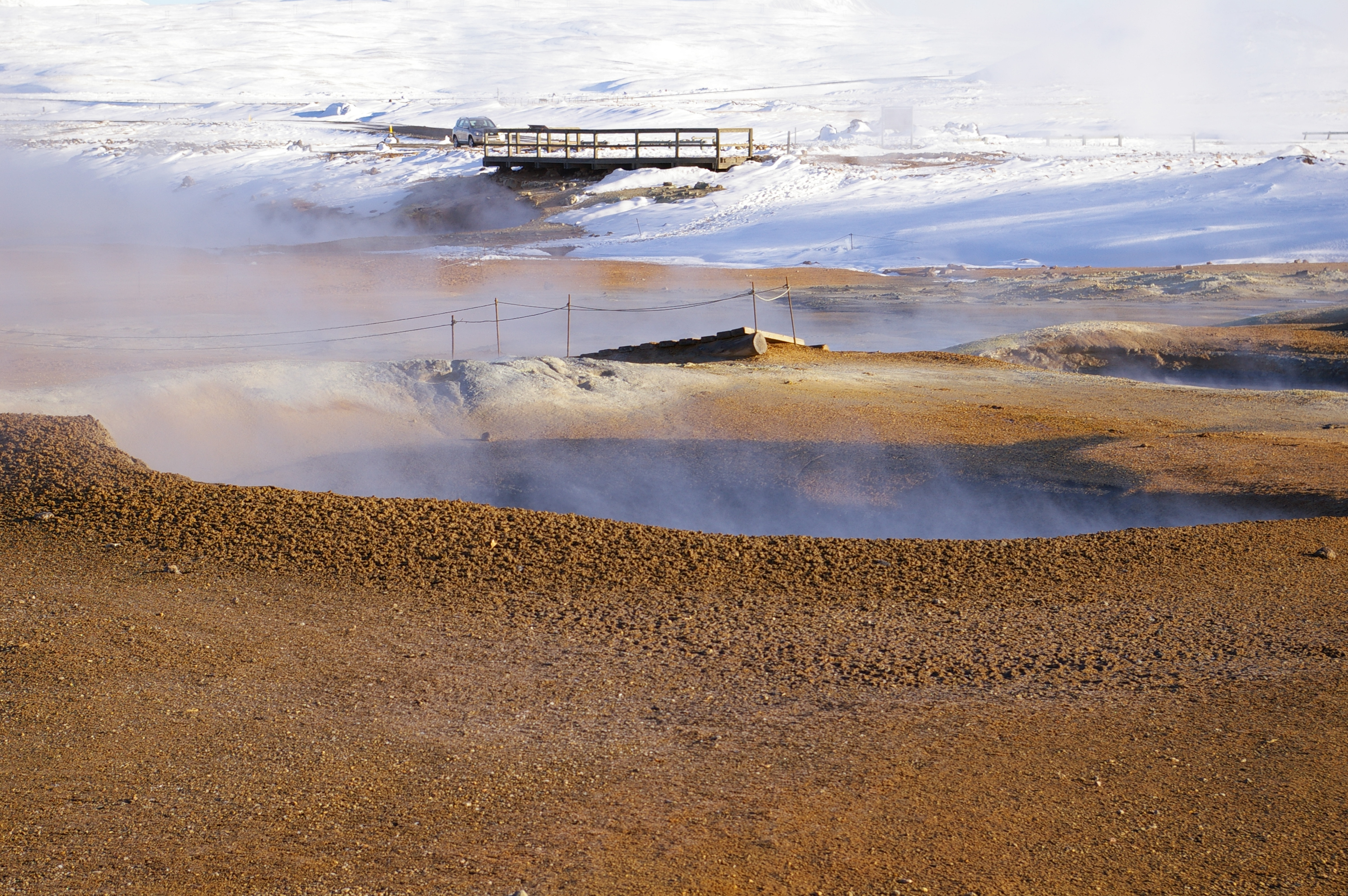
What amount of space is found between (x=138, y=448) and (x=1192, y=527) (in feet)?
32.8

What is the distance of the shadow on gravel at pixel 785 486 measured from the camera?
392 inches

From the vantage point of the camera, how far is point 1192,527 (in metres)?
8.27

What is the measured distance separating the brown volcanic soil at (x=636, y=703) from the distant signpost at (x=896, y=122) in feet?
173

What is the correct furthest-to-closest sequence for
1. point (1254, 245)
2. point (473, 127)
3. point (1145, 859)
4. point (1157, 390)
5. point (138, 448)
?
point (473, 127), point (1254, 245), point (1157, 390), point (138, 448), point (1145, 859)

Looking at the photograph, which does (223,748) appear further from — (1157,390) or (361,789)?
(1157,390)

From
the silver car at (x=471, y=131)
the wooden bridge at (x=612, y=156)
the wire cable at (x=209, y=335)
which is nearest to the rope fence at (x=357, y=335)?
the wire cable at (x=209, y=335)

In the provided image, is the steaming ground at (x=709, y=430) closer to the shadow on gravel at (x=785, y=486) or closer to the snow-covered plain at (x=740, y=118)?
the shadow on gravel at (x=785, y=486)

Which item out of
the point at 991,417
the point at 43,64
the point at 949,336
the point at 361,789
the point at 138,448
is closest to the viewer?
the point at 361,789

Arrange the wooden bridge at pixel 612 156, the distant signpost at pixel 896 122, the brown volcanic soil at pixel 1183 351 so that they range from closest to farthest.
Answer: the brown volcanic soil at pixel 1183 351 < the wooden bridge at pixel 612 156 < the distant signpost at pixel 896 122

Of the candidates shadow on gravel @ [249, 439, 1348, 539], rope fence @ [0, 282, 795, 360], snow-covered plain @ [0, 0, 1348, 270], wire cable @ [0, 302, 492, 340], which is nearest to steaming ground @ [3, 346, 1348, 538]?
shadow on gravel @ [249, 439, 1348, 539]

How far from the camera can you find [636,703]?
562cm

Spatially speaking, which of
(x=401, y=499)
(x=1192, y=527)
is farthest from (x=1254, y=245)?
(x=401, y=499)

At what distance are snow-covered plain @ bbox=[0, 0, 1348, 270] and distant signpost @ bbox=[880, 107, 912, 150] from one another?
52.7 inches

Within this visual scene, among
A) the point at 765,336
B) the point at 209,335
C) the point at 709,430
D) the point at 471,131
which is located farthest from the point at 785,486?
the point at 471,131
